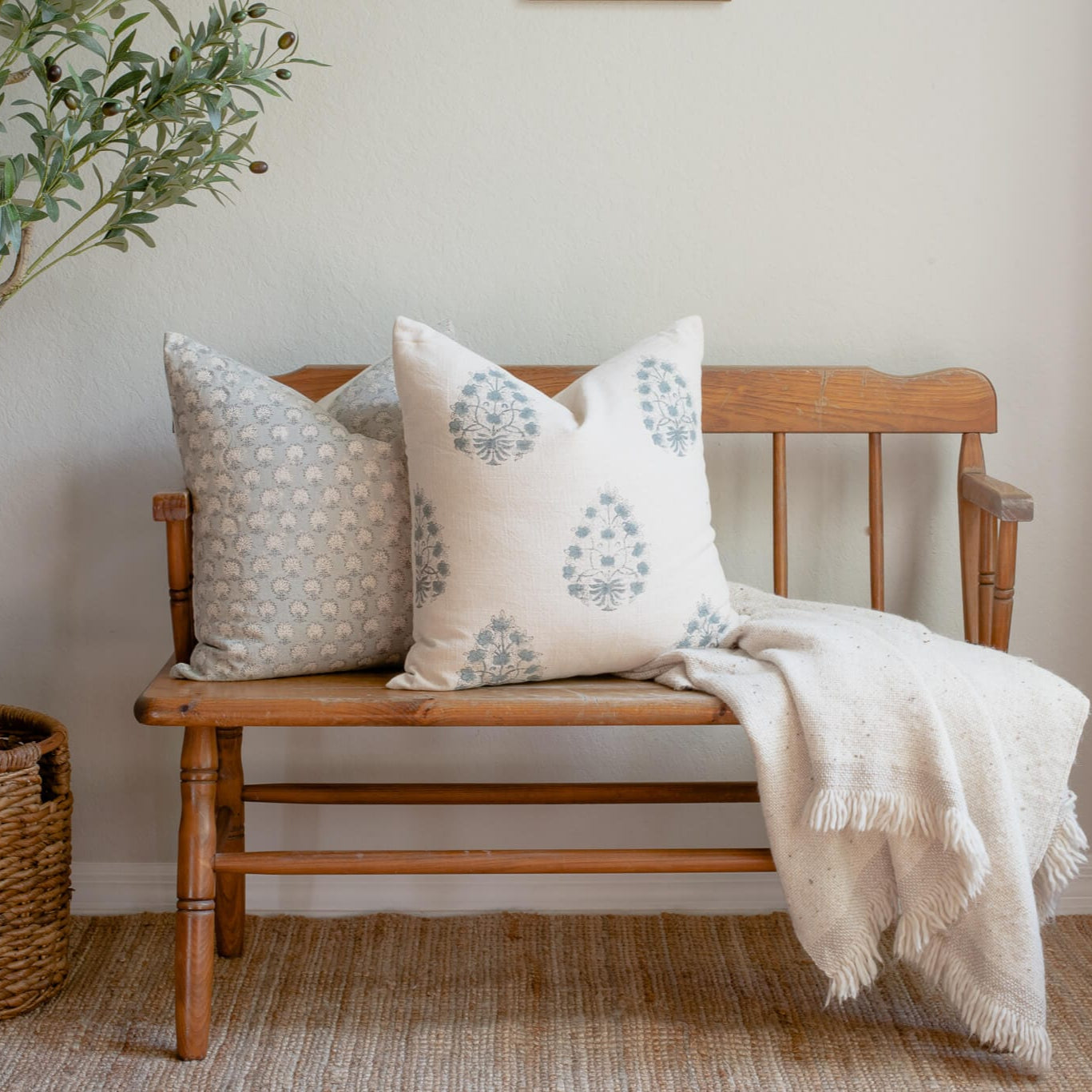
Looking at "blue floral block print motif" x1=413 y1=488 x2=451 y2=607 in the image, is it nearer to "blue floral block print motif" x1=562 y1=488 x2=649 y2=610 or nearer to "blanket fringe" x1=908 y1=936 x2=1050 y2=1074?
"blue floral block print motif" x1=562 y1=488 x2=649 y2=610

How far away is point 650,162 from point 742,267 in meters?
0.20

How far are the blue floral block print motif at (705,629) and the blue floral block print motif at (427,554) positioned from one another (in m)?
0.29

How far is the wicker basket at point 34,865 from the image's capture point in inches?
53.6

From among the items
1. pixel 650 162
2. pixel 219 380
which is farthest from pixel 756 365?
pixel 219 380

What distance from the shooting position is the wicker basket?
1361 millimetres

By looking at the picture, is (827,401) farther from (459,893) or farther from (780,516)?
(459,893)

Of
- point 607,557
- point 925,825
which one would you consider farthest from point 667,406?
point 925,825

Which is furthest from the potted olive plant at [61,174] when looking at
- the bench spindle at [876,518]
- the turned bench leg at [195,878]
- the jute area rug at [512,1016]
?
the bench spindle at [876,518]

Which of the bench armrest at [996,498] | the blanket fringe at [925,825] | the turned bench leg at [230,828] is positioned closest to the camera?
the blanket fringe at [925,825]

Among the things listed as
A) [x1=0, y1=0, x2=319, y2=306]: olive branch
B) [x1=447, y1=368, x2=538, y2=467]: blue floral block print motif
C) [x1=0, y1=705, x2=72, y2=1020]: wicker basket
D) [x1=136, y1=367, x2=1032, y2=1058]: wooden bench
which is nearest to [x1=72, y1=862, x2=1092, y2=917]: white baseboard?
[x1=136, y1=367, x2=1032, y2=1058]: wooden bench

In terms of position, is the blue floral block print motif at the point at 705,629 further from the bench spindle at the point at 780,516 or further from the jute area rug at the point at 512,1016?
the jute area rug at the point at 512,1016

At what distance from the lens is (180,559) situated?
1.41 metres

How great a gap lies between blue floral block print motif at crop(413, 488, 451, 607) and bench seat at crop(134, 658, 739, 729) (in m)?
0.12

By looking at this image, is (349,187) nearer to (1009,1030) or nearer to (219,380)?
(219,380)
